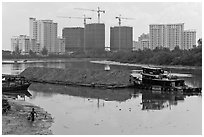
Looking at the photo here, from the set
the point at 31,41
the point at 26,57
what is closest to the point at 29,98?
the point at 26,57

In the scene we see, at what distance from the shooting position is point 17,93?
18.6 m

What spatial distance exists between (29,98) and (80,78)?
7.05m

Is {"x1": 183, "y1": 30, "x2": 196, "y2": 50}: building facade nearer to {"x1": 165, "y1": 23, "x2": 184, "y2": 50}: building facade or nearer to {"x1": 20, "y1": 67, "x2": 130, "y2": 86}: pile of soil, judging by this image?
{"x1": 165, "y1": 23, "x2": 184, "y2": 50}: building facade

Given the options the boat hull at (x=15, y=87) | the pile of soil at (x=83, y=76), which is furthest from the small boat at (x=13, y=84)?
the pile of soil at (x=83, y=76)

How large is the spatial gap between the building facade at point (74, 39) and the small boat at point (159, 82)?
6451 cm

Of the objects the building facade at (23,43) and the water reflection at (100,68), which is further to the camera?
the building facade at (23,43)

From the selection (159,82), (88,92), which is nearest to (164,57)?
(159,82)

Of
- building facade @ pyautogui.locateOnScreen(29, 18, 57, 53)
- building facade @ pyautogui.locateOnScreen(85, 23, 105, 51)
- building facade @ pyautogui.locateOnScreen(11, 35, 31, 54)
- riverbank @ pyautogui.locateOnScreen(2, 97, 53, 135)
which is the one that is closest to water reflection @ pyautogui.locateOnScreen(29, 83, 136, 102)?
riverbank @ pyautogui.locateOnScreen(2, 97, 53, 135)

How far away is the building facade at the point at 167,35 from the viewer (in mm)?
87562

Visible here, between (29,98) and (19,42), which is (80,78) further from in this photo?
(19,42)

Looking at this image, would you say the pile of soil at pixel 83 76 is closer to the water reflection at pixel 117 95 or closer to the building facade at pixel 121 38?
the water reflection at pixel 117 95

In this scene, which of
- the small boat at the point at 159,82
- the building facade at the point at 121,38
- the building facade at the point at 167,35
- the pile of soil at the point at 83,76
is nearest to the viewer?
the small boat at the point at 159,82

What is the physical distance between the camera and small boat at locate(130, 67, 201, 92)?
18.5m

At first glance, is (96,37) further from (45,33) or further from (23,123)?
(23,123)
